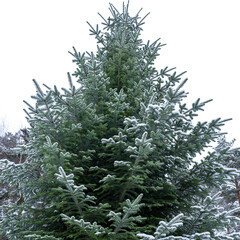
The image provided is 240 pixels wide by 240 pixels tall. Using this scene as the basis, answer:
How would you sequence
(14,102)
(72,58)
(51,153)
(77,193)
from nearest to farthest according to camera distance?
(77,193), (51,153), (72,58), (14,102)

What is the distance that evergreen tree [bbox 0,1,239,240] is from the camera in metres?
3.48

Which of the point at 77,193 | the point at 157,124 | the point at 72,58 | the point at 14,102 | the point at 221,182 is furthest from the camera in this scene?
the point at 14,102

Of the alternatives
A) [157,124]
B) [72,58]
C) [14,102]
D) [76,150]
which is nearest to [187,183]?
[157,124]

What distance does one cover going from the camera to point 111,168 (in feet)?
14.6

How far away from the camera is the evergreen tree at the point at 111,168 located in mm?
3484

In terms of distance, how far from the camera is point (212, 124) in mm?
4137

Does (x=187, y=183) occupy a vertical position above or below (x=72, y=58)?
below

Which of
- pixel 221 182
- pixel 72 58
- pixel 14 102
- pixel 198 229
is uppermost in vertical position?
pixel 14 102

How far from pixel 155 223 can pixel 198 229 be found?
0.73 metres

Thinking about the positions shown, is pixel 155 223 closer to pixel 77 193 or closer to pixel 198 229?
pixel 198 229

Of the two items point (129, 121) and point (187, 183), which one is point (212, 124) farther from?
point (129, 121)

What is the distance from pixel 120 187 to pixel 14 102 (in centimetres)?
5287

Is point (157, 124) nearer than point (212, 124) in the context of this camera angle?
Yes

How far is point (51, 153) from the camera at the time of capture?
343cm
